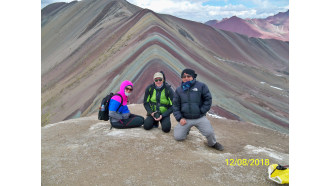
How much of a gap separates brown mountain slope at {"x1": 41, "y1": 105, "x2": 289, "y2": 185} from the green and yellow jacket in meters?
0.50

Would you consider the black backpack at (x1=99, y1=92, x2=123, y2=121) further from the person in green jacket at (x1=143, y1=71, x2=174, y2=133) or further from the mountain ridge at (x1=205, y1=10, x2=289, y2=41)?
the mountain ridge at (x1=205, y1=10, x2=289, y2=41)

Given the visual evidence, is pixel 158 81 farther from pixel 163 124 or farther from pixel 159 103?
pixel 163 124

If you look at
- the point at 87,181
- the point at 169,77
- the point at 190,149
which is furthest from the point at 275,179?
the point at 169,77

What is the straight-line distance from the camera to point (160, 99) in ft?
19.1

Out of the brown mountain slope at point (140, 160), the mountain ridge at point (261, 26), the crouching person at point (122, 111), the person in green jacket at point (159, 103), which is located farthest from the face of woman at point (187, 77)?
the mountain ridge at point (261, 26)

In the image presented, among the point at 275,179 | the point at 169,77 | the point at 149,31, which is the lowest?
the point at 275,179

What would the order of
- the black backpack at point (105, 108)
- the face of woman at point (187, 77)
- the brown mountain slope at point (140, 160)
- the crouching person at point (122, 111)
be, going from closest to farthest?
the brown mountain slope at point (140, 160) → the face of woman at point (187, 77) → the crouching person at point (122, 111) → the black backpack at point (105, 108)

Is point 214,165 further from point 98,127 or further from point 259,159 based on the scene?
point 98,127

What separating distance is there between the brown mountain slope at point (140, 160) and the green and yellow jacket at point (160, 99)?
0.50 metres

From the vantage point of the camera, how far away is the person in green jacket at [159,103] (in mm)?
5762

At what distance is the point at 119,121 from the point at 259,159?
3.05 meters

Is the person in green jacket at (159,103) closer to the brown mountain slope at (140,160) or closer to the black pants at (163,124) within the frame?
the black pants at (163,124)

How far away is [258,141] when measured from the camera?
7316 mm

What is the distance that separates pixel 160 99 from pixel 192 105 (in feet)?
3.15
